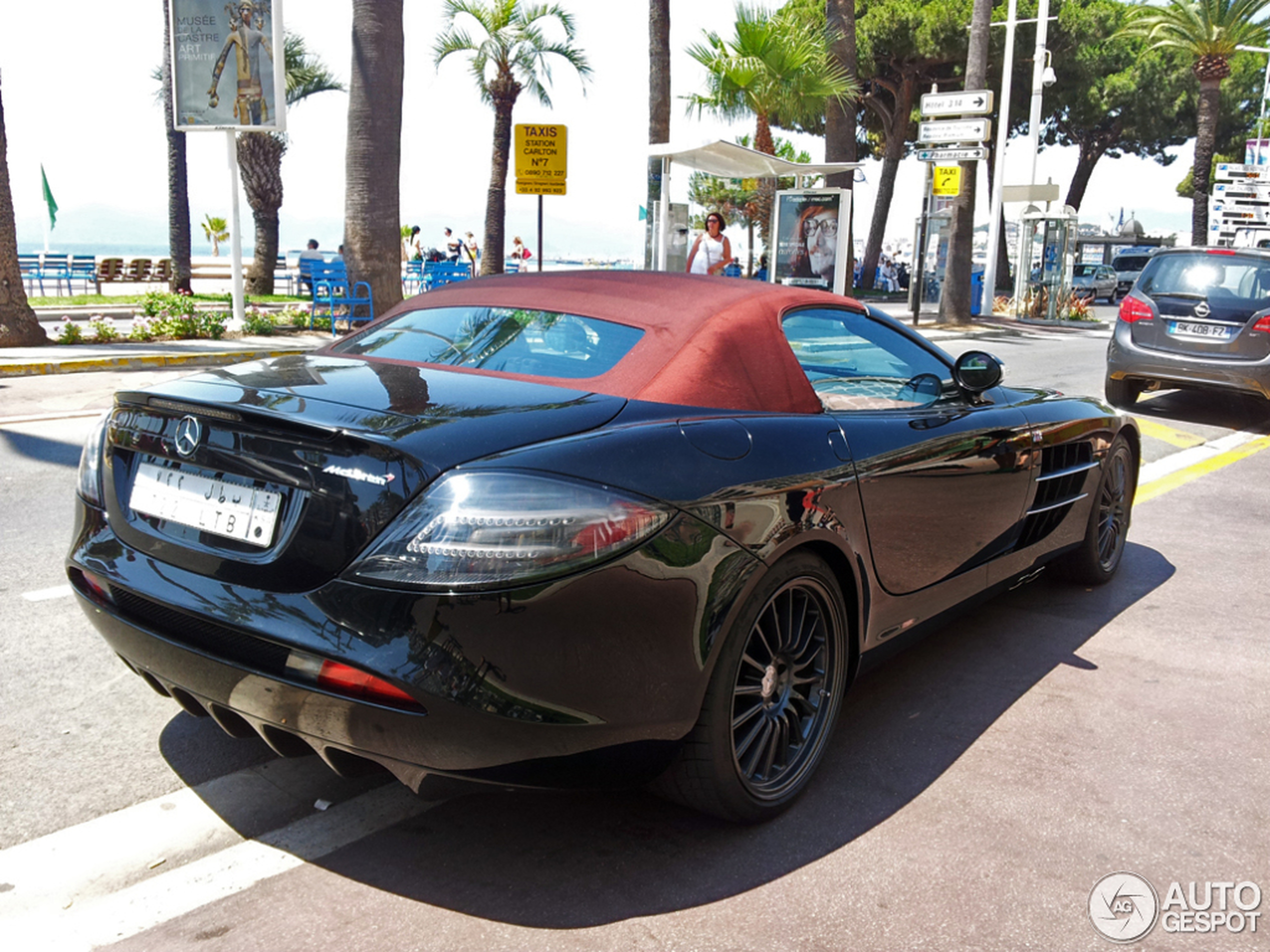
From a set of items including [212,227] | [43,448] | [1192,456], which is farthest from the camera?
[212,227]

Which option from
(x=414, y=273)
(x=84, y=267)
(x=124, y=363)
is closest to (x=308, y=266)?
(x=124, y=363)

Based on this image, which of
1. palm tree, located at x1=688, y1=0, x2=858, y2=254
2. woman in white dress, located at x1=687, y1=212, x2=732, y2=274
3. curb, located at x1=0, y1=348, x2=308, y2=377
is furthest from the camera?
palm tree, located at x1=688, y1=0, x2=858, y2=254

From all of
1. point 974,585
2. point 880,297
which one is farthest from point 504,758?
point 880,297

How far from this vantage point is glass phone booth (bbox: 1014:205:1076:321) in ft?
91.6

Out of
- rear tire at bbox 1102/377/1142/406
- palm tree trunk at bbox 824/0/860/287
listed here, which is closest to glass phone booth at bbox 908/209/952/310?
palm tree trunk at bbox 824/0/860/287

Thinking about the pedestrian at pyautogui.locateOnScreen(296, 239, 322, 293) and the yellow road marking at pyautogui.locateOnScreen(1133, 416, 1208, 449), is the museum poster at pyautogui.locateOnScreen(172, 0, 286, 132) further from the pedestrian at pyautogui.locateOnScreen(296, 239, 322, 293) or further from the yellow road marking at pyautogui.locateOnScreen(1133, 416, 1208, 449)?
the yellow road marking at pyautogui.locateOnScreen(1133, 416, 1208, 449)

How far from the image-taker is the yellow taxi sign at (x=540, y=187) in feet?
52.7

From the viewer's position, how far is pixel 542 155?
16.3 meters

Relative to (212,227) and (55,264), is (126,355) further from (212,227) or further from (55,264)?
(212,227)

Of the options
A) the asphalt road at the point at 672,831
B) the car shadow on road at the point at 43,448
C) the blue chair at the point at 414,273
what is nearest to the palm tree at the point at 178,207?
the blue chair at the point at 414,273

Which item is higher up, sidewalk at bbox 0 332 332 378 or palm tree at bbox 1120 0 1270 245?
palm tree at bbox 1120 0 1270 245

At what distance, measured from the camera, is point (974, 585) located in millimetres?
3889

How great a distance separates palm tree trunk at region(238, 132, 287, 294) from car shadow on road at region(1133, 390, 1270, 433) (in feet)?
69.1

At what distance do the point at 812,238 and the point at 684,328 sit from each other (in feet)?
55.6
